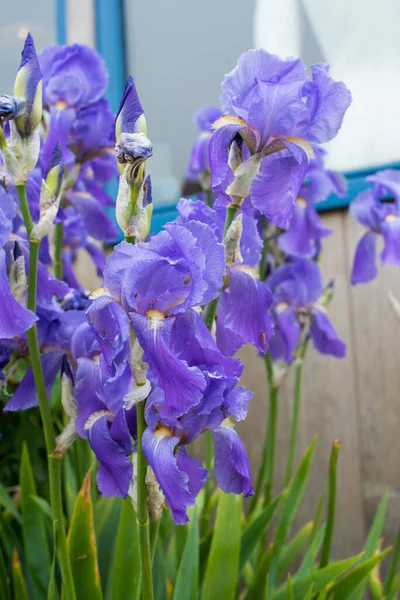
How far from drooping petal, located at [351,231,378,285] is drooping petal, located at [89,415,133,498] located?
87 cm

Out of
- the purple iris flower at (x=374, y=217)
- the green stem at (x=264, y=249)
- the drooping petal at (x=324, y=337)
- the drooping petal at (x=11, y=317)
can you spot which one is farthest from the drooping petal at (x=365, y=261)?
the drooping petal at (x=11, y=317)

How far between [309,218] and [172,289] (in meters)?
0.85

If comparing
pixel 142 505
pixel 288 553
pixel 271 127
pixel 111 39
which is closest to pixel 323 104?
pixel 271 127

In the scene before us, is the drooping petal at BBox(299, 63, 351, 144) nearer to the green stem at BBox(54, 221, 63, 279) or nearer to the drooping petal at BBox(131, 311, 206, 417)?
the drooping petal at BBox(131, 311, 206, 417)

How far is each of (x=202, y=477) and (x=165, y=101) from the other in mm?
1894

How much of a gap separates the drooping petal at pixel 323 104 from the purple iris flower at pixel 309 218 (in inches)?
25.0

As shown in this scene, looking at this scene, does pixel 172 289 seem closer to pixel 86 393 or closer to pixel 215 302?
pixel 215 302

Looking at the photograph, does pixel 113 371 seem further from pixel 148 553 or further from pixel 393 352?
pixel 393 352

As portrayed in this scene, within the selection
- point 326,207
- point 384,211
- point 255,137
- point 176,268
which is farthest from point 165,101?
point 176,268

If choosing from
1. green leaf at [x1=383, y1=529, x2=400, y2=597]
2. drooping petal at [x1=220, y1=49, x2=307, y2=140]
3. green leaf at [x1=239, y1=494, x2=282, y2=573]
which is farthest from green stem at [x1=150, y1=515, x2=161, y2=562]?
green leaf at [x1=383, y1=529, x2=400, y2=597]

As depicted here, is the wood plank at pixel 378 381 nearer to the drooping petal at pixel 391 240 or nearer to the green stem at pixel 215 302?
the drooping petal at pixel 391 240

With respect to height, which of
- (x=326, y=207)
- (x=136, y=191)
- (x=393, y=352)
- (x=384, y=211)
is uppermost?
(x=136, y=191)

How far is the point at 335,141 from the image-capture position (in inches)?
77.2

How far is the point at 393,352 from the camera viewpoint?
1745mm
